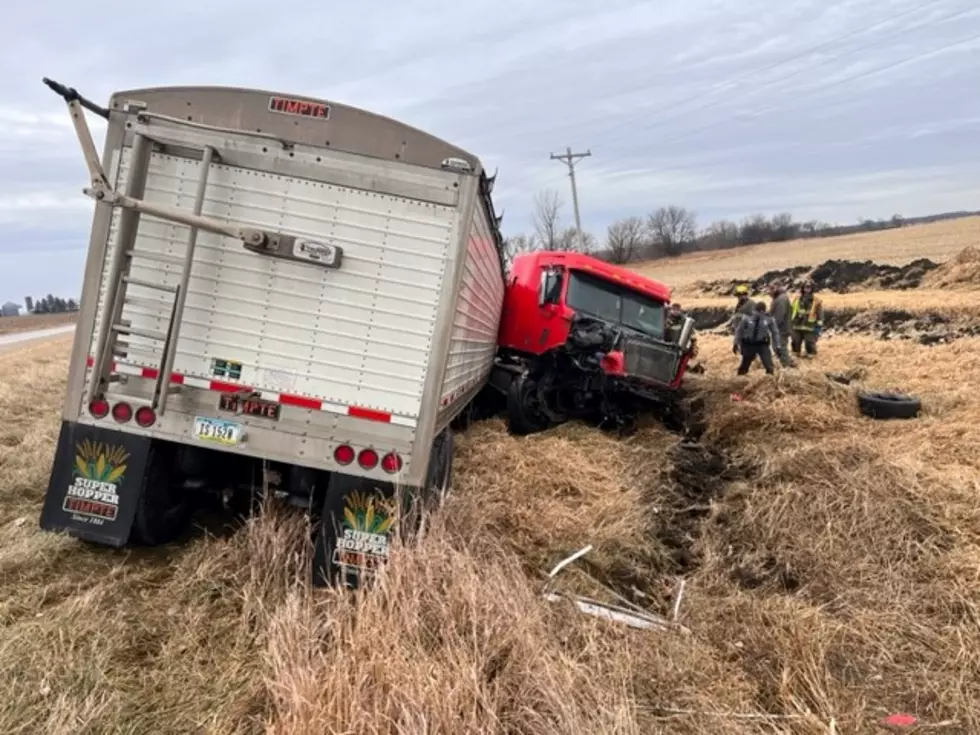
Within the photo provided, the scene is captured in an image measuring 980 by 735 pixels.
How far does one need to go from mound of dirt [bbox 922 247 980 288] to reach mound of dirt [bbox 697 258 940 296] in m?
0.60

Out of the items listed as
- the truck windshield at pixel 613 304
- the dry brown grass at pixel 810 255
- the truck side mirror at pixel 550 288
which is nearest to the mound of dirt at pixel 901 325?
the truck windshield at pixel 613 304

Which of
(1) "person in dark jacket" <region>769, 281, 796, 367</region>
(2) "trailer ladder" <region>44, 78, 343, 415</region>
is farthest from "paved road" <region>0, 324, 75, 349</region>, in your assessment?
(2) "trailer ladder" <region>44, 78, 343, 415</region>

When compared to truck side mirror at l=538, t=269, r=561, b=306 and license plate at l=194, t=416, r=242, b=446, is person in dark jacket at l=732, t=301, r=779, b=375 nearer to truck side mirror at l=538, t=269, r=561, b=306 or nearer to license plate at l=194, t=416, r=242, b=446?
truck side mirror at l=538, t=269, r=561, b=306

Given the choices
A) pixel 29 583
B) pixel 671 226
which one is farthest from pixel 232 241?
pixel 671 226

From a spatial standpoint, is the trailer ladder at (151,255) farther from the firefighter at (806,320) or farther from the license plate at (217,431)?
the firefighter at (806,320)

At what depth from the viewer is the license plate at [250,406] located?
15.4ft

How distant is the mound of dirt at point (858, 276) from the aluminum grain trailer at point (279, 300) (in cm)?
2616

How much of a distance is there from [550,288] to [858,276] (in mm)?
23195

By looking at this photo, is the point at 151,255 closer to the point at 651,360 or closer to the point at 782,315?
the point at 651,360

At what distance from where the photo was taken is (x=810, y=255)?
183 ft

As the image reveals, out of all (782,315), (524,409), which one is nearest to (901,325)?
(782,315)

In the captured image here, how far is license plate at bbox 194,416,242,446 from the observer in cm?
470

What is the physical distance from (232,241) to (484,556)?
8.04 ft

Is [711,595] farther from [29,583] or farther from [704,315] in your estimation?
[704,315]
